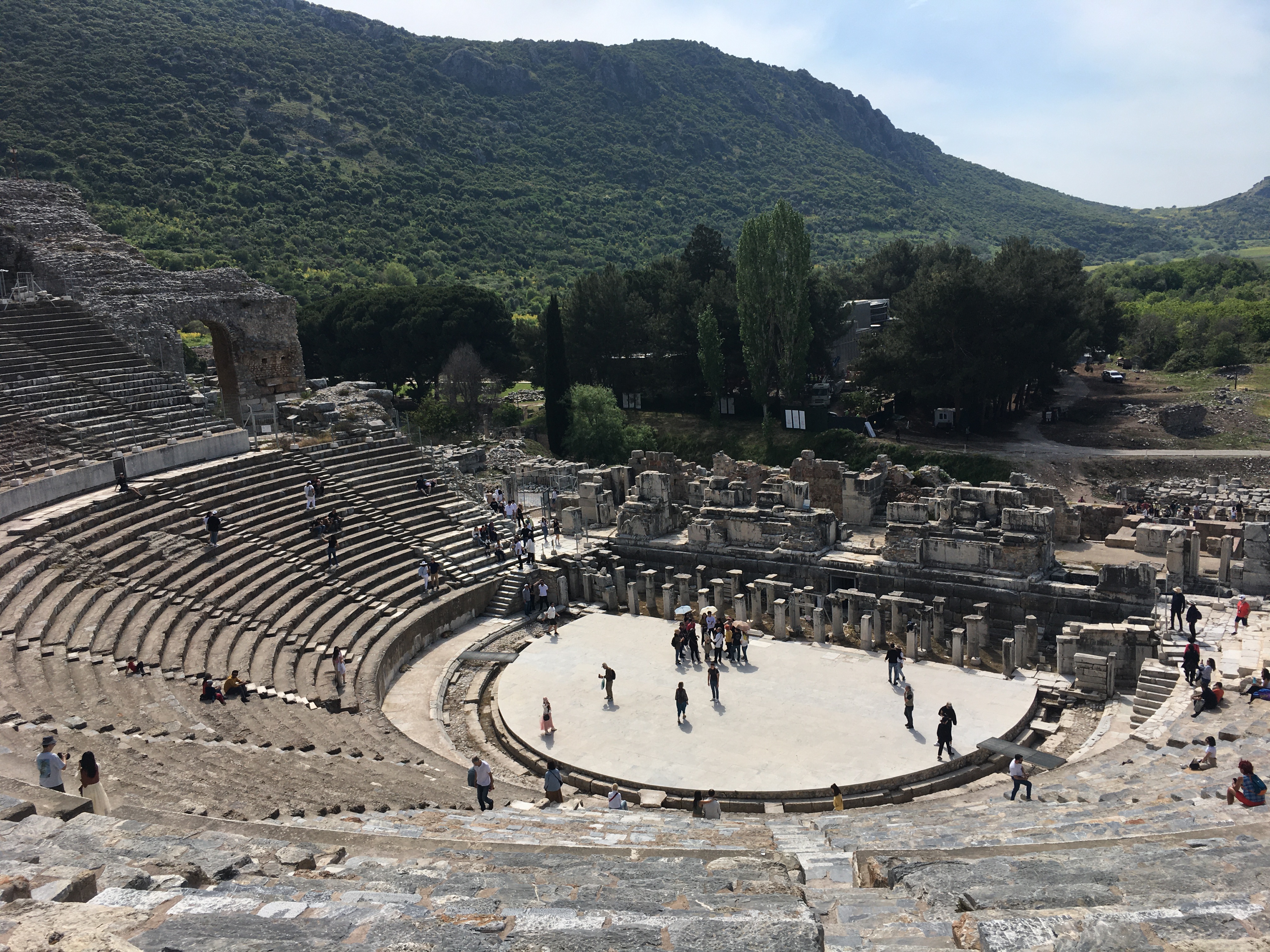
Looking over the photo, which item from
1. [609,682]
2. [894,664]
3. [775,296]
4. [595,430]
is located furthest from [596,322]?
[894,664]

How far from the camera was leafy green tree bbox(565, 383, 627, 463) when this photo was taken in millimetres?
44219

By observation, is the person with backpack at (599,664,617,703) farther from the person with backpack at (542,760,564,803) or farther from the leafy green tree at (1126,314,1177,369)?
the leafy green tree at (1126,314,1177,369)

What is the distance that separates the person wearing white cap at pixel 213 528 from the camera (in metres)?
21.3

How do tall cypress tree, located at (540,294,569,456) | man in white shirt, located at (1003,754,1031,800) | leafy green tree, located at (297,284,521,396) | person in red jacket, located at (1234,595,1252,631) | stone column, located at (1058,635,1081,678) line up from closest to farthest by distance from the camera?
1. man in white shirt, located at (1003,754,1031,800)
2. person in red jacket, located at (1234,595,1252,631)
3. stone column, located at (1058,635,1081,678)
4. tall cypress tree, located at (540,294,569,456)
5. leafy green tree, located at (297,284,521,396)

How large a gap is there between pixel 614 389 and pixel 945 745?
38.6 meters

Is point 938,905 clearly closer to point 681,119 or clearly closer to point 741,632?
point 741,632

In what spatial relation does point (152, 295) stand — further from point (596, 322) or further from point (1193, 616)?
point (1193, 616)

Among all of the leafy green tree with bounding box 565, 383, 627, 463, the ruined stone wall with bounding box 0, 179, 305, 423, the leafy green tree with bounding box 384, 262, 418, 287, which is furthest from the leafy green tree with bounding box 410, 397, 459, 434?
the leafy green tree with bounding box 384, 262, 418, 287

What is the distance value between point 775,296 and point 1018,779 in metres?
33.0

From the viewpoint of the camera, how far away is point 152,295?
103 ft

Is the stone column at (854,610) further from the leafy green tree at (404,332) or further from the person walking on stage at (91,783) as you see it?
the leafy green tree at (404,332)

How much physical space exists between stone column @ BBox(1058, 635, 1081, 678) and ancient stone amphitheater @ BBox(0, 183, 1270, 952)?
98 cm

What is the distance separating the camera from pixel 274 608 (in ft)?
66.6

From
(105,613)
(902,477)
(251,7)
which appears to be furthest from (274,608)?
(251,7)
